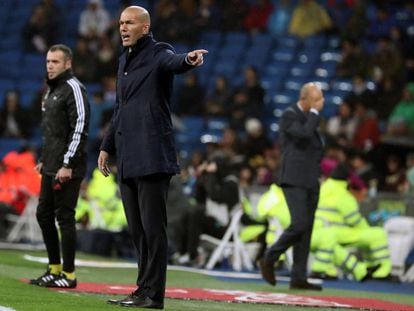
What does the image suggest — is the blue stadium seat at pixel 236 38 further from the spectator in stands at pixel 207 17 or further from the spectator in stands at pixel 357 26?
the spectator in stands at pixel 357 26

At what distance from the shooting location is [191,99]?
2241cm

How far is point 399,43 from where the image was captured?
70.2 feet

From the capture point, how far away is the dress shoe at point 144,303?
28.6ft

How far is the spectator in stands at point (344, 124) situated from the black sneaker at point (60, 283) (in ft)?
31.2

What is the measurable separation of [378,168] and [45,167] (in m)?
8.97

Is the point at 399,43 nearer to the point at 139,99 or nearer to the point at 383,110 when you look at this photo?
the point at 383,110

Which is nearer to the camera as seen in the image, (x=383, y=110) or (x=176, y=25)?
(x=383, y=110)

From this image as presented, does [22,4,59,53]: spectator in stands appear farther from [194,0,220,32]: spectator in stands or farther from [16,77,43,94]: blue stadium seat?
[194,0,220,32]: spectator in stands

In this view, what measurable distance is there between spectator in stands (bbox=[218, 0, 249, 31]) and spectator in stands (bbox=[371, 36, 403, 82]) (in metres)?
3.80

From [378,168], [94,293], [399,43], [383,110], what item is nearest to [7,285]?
[94,293]

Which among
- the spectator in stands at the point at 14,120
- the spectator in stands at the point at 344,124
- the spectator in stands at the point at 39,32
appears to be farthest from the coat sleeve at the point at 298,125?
the spectator in stands at the point at 39,32

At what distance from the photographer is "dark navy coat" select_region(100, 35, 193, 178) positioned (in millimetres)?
8711

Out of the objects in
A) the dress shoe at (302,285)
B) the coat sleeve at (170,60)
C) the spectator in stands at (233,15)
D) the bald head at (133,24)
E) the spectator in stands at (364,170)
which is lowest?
the dress shoe at (302,285)

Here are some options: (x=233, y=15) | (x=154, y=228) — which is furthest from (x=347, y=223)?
(x=233, y=15)
